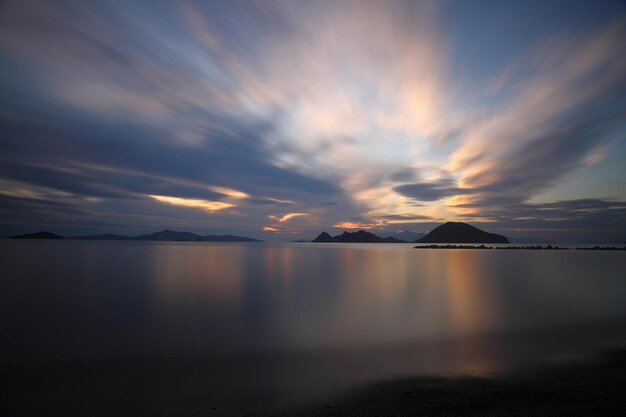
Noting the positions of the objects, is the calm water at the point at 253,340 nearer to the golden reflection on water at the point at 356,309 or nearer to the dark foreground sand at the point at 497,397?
the golden reflection on water at the point at 356,309

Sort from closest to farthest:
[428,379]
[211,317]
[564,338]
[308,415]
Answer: [308,415] → [428,379] → [564,338] → [211,317]

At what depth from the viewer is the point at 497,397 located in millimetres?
9336

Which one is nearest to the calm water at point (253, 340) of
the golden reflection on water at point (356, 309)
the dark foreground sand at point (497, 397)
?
the golden reflection on water at point (356, 309)

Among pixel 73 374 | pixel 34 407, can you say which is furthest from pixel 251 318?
pixel 34 407

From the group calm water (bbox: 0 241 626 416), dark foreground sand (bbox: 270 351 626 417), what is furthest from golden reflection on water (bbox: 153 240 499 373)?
dark foreground sand (bbox: 270 351 626 417)

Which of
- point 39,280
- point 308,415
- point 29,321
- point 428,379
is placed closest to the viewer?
point 308,415

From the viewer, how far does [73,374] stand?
1226 cm

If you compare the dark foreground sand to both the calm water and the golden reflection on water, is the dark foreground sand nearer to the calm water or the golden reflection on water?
the calm water

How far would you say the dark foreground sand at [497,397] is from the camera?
848 cm

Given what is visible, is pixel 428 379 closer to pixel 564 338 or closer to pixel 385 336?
pixel 385 336

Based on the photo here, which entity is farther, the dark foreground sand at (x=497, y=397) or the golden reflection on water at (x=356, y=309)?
the golden reflection on water at (x=356, y=309)

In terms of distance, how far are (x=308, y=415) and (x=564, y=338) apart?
52.8 ft

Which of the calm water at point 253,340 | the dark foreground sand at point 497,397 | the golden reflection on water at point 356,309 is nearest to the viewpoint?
the dark foreground sand at point 497,397

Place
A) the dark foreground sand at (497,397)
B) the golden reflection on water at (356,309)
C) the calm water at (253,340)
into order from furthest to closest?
the golden reflection on water at (356,309)
the calm water at (253,340)
the dark foreground sand at (497,397)
